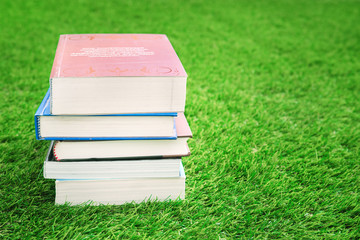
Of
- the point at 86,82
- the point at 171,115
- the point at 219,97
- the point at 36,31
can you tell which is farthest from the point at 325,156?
the point at 36,31

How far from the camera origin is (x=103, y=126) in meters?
1.09

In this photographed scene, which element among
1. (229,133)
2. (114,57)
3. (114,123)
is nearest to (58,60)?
(114,57)

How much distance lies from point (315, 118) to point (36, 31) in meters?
2.78

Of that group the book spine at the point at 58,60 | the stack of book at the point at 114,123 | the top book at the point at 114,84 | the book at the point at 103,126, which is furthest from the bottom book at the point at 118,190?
the book spine at the point at 58,60

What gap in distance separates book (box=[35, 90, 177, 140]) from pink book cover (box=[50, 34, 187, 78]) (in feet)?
0.48

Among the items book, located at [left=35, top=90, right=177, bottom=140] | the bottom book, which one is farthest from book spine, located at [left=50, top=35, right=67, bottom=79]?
the bottom book

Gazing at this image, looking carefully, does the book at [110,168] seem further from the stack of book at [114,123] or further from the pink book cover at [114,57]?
the pink book cover at [114,57]

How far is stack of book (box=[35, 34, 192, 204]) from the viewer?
103cm

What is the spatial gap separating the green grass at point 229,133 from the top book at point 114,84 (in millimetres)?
403

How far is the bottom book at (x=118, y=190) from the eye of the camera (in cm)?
117

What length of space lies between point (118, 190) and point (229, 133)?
2.61ft

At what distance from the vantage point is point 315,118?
206 cm

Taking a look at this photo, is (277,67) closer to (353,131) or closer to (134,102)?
(353,131)

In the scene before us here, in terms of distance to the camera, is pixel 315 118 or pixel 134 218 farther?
pixel 315 118
